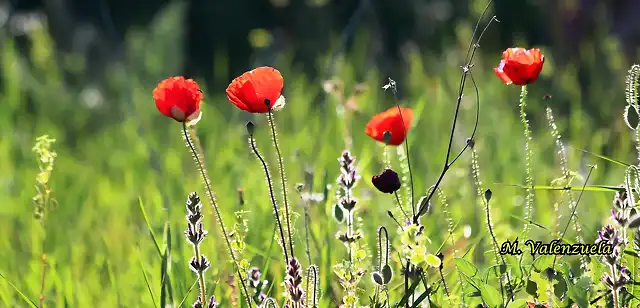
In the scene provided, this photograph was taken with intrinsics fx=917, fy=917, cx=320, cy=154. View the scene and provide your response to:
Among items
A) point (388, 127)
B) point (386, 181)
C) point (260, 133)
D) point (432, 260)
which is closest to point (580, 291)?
point (432, 260)

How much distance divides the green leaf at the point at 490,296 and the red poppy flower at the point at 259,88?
17.9 inches

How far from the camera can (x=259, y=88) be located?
59.3 inches

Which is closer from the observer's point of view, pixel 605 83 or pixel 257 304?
pixel 257 304

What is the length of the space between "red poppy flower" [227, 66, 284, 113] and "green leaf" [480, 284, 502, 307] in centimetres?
46

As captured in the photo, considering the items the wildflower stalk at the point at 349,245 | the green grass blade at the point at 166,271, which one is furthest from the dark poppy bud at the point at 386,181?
the green grass blade at the point at 166,271

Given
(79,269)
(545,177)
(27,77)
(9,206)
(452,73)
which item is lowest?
(79,269)

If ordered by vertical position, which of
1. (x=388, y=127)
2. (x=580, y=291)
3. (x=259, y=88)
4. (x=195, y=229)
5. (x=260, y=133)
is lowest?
(x=580, y=291)

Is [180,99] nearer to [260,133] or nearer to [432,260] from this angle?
[432,260]

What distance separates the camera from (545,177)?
8.72ft

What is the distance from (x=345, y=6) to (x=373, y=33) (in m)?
1.63

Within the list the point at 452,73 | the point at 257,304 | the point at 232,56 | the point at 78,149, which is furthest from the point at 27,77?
the point at 257,304

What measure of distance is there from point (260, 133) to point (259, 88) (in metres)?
2.09

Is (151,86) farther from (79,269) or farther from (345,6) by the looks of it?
(345,6)

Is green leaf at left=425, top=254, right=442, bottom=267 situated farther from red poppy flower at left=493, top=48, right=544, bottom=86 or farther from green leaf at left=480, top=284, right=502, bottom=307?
red poppy flower at left=493, top=48, right=544, bottom=86
